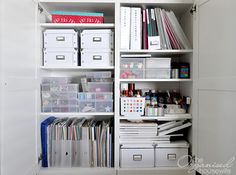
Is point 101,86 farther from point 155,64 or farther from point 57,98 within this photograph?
point 155,64

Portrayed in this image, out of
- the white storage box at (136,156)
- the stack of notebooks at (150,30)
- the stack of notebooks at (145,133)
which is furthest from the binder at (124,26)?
the white storage box at (136,156)

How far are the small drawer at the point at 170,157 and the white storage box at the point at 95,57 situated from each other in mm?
808

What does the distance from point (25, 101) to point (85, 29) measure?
28.9 inches

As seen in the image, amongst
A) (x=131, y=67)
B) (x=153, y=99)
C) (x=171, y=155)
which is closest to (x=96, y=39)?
(x=131, y=67)

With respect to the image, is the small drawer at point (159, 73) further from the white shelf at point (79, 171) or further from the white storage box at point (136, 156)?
the white shelf at point (79, 171)

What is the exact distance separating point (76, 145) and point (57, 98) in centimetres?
40

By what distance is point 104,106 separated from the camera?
143cm

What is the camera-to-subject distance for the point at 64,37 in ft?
4.65

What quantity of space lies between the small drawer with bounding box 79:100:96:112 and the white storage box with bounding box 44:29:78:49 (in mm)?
451

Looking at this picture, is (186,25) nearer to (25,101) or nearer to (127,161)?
(127,161)

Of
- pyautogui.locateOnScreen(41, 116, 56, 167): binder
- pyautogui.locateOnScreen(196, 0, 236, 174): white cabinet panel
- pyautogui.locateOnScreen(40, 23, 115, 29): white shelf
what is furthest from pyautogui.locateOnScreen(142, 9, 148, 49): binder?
pyautogui.locateOnScreen(41, 116, 56, 167): binder

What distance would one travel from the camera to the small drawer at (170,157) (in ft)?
4.63

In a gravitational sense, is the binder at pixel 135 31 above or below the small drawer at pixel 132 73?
above

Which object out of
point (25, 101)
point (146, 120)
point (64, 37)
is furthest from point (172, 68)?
point (25, 101)
